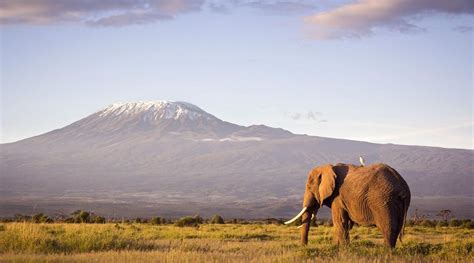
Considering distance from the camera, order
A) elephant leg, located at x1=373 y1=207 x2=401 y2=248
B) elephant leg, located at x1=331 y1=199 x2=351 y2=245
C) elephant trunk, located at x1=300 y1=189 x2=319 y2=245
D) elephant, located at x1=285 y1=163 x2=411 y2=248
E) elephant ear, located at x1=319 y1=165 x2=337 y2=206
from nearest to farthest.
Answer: elephant leg, located at x1=373 y1=207 x2=401 y2=248, elephant, located at x1=285 y1=163 x2=411 y2=248, elephant leg, located at x1=331 y1=199 x2=351 y2=245, elephant ear, located at x1=319 y1=165 x2=337 y2=206, elephant trunk, located at x1=300 y1=189 x2=319 y2=245

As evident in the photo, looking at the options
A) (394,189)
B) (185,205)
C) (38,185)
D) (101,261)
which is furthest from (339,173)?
(38,185)

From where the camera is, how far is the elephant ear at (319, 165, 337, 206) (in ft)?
62.8

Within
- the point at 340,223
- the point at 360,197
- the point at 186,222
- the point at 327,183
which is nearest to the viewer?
the point at 360,197

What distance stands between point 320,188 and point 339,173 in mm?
667

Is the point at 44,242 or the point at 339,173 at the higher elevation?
the point at 339,173

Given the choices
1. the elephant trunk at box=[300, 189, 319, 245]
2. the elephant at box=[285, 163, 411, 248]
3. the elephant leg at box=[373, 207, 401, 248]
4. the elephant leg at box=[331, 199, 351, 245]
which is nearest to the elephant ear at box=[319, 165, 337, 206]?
the elephant at box=[285, 163, 411, 248]

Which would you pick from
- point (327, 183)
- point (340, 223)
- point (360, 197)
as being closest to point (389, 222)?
point (360, 197)

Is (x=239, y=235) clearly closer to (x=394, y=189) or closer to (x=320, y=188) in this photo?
(x=320, y=188)

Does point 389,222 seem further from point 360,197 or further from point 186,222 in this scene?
point 186,222

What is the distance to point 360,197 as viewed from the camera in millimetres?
18375

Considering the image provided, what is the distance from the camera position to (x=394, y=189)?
1778cm

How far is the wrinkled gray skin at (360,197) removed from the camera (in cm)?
1775

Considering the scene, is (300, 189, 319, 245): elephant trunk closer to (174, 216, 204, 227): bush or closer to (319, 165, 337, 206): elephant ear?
(319, 165, 337, 206): elephant ear

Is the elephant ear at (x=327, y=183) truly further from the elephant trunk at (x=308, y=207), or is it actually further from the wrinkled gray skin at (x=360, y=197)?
the elephant trunk at (x=308, y=207)
